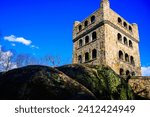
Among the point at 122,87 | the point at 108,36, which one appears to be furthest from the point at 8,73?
the point at 108,36

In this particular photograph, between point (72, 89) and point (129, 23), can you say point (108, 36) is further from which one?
point (72, 89)

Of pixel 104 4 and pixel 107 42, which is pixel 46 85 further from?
pixel 104 4

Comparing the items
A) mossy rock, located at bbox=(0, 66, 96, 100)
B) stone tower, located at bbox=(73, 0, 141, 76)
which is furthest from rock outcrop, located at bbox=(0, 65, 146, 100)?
stone tower, located at bbox=(73, 0, 141, 76)

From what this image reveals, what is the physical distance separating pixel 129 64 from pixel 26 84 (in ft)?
75.0

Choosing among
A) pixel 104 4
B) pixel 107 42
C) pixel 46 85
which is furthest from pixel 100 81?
pixel 104 4

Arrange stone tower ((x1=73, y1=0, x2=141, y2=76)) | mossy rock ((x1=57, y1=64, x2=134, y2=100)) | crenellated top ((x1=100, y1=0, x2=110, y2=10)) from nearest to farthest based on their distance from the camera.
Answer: mossy rock ((x1=57, y1=64, x2=134, y2=100)) < stone tower ((x1=73, y1=0, x2=141, y2=76)) < crenellated top ((x1=100, y1=0, x2=110, y2=10))

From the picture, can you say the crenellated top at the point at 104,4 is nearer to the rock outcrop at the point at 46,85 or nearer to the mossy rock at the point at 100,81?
the mossy rock at the point at 100,81

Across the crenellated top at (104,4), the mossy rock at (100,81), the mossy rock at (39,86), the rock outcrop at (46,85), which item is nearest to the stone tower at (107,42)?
the crenellated top at (104,4)

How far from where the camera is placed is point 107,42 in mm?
24328

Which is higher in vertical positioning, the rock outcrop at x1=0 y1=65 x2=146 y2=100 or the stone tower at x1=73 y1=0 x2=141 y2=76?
the stone tower at x1=73 y1=0 x2=141 y2=76

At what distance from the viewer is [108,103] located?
4570mm

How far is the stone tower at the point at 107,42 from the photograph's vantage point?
24.4 meters

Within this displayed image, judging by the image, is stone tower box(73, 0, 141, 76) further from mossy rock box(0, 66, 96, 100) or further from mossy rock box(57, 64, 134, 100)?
mossy rock box(0, 66, 96, 100)

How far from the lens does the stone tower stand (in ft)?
80.0
